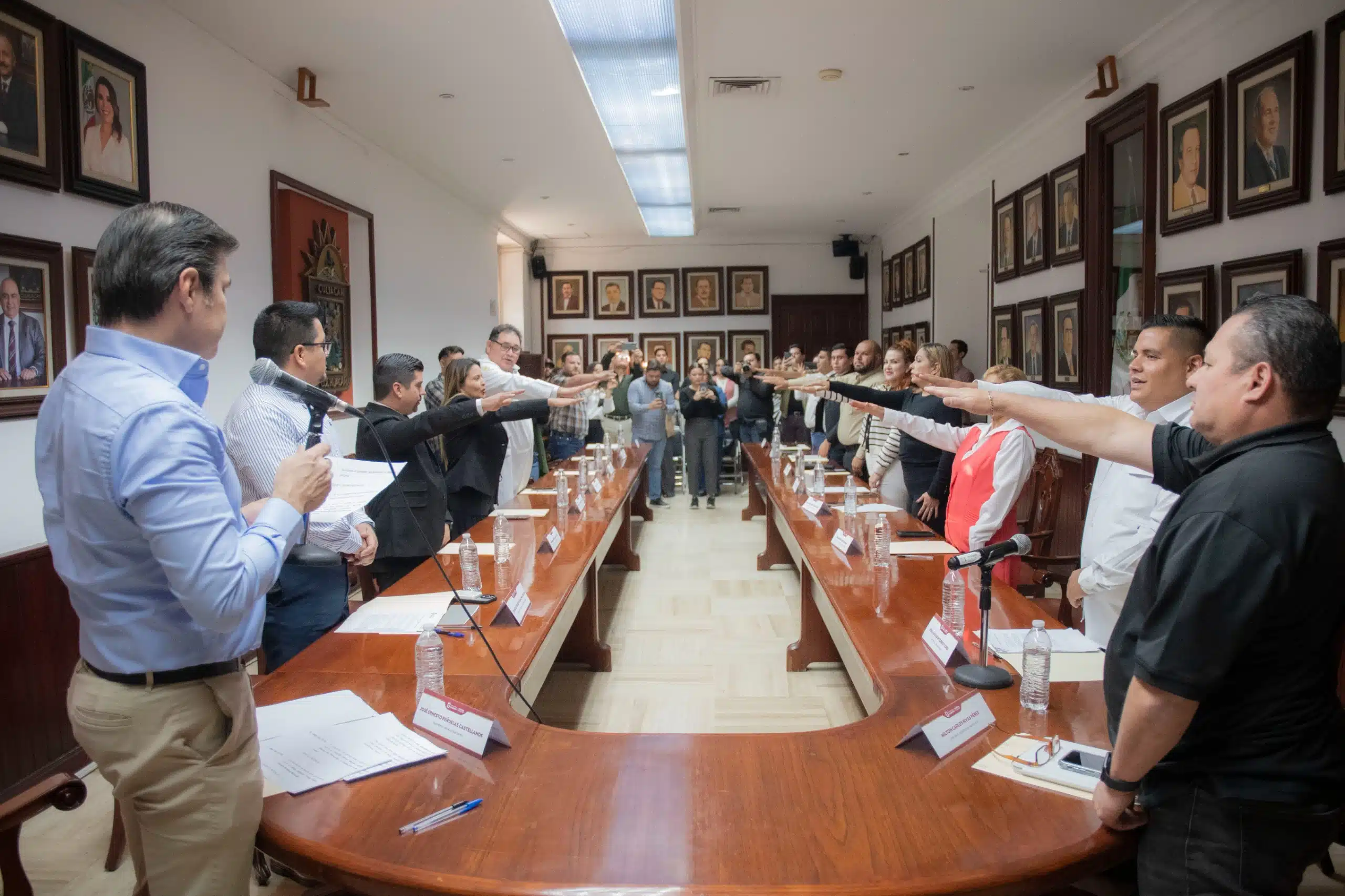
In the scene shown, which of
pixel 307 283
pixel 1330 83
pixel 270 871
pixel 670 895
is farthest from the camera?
pixel 307 283

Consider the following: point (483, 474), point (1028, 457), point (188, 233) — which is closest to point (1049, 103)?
point (1028, 457)

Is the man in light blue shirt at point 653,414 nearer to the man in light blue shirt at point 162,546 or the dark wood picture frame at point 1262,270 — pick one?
the dark wood picture frame at point 1262,270

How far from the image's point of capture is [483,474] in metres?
4.56

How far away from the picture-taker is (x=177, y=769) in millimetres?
1327

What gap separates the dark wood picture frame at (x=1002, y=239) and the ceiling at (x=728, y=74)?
570mm

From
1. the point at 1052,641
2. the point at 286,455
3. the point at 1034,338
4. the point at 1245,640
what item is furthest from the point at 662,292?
the point at 1245,640

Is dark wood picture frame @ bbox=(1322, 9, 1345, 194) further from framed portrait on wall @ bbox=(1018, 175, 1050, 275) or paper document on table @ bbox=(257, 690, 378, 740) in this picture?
paper document on table @ bbox=(257, 690, 378, 740)

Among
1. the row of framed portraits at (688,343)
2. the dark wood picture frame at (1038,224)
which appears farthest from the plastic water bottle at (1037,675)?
the row of framed portraits at (688,343)

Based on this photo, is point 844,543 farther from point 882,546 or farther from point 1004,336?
point 1004,336

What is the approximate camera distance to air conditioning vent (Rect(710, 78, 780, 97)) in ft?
19.6

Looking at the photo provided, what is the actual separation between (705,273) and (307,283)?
29.4 ft

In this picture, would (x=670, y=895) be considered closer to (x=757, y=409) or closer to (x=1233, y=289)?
(x=1233, y=289)

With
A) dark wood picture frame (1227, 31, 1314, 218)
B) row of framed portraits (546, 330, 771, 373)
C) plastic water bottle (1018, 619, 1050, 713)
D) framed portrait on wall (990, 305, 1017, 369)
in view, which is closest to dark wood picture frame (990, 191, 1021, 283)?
framed portrait on wall (990, 305, 1017, 369)

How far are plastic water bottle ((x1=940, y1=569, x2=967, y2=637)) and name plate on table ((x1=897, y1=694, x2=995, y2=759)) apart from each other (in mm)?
627
